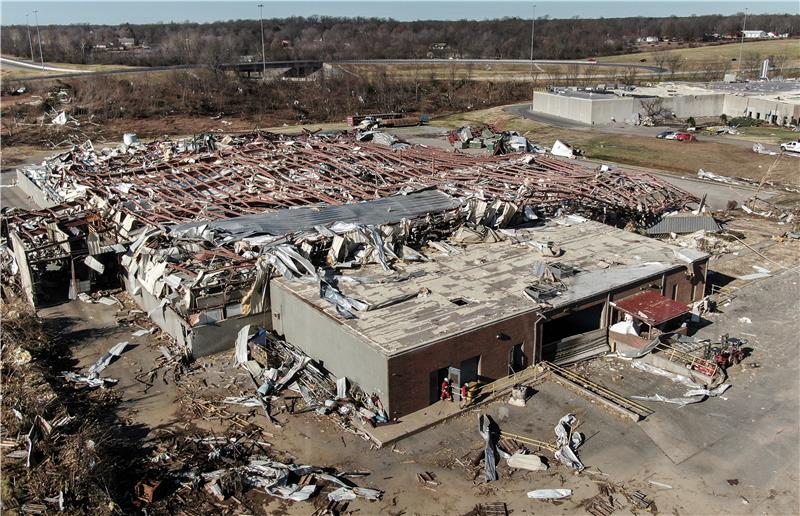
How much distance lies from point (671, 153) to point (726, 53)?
9233cm

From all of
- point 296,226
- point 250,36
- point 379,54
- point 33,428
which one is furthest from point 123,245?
point 250,36

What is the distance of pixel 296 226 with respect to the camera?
31.1 meters

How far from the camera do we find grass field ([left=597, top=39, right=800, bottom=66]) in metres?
128

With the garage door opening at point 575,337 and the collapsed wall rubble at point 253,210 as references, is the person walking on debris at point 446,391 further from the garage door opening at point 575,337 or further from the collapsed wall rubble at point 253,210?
the collapsed wall rubble at point 253,210

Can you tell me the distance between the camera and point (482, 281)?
26219 mm

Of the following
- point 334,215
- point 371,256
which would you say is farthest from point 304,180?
point 371,256

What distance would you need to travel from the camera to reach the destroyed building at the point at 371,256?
23047 mm

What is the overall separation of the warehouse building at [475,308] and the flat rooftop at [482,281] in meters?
0.04

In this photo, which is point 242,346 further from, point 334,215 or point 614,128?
point 614,128

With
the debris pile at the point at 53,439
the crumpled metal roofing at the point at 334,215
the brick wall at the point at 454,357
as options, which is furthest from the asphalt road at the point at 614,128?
the debris pile at the point at 53,439

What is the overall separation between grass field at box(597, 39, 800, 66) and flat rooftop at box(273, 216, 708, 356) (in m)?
109

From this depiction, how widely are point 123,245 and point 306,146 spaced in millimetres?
19692


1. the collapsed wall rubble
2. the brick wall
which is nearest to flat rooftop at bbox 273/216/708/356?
the brick wall

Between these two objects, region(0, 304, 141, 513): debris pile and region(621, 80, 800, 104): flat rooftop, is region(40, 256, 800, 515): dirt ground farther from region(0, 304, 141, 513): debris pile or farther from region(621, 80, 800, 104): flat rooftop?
region(621, 80, 800, 104): flat rooftop
